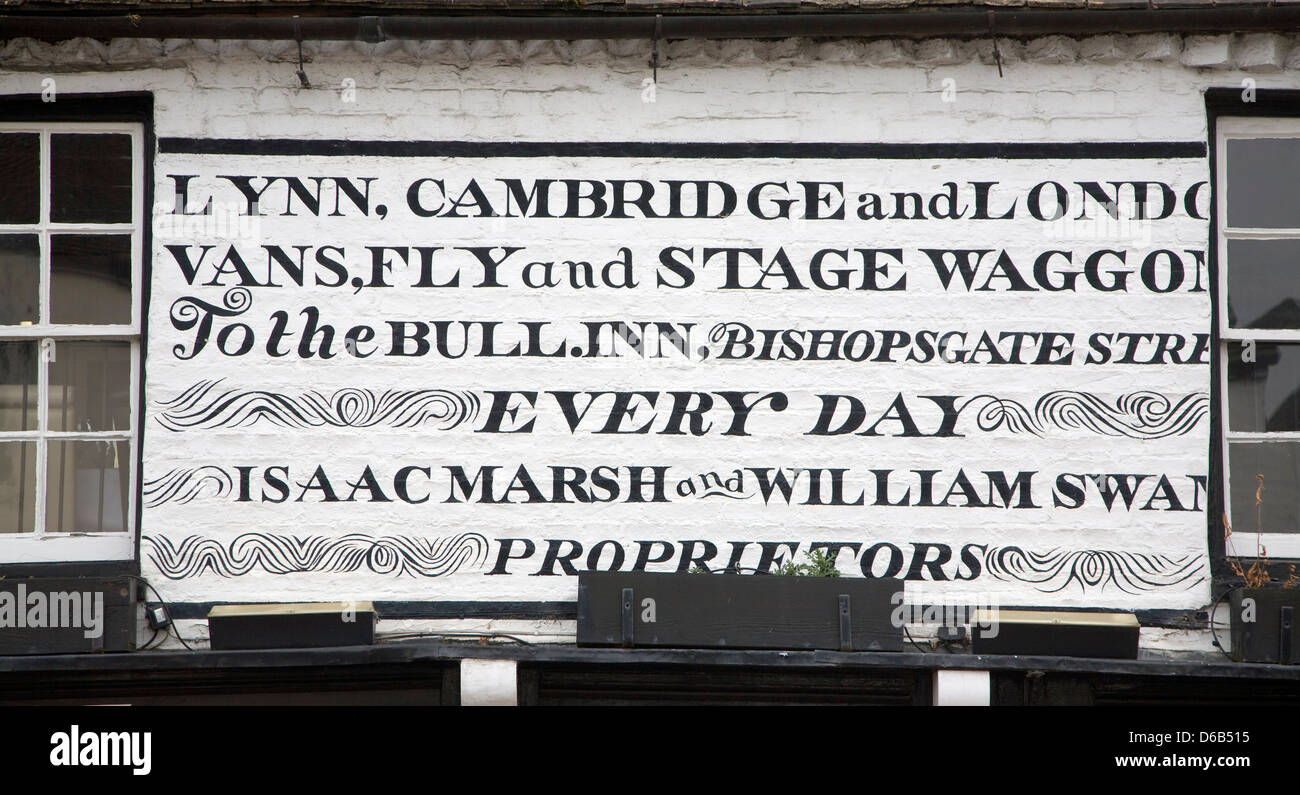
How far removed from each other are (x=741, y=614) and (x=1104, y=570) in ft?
5.17

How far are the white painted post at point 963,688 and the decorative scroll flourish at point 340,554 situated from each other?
2.00 metres

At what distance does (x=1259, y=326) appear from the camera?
17.7 ft

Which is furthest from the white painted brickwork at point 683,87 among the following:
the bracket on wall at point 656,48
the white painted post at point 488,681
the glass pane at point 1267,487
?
the white painted post at point 488,681

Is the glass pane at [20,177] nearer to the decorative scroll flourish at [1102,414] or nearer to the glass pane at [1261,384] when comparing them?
the decorative scroll flourish at [1102,414]

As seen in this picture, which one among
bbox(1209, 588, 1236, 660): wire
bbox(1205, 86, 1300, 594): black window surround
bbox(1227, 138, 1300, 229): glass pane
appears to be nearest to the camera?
bbox(1209, 588, 1236, 660): wire

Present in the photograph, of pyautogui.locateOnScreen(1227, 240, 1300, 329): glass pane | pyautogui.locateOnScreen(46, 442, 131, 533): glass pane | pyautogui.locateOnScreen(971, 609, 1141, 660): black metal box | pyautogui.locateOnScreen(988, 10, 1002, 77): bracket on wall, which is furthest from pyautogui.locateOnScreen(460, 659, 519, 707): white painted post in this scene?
pyautogui.locateOnScreen(1227, 240, 1300, 329): glass pane

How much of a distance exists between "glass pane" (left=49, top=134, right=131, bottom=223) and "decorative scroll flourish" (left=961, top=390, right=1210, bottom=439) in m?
3.83

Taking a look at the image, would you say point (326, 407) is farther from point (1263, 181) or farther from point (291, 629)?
point (1263, 181)

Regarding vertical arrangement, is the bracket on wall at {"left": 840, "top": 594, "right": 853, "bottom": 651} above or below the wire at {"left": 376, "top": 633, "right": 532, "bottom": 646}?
above

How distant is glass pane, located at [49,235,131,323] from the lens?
5387 millimetres

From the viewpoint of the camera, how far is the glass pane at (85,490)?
210 inches

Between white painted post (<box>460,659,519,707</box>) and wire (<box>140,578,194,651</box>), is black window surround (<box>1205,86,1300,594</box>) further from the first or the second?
wire (<box>140,578,194,651</box>)

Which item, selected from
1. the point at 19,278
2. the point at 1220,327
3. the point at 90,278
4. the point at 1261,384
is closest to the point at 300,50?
the point at 90,278
